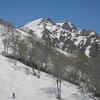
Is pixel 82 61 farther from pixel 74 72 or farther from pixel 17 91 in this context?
pixel 17 91

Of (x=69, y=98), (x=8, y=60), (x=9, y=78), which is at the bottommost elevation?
(x=69, y=98)

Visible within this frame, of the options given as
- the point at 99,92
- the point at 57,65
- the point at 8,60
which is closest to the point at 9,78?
the point at 57,65

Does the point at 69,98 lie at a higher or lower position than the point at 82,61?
lower

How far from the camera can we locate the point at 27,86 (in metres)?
74.4

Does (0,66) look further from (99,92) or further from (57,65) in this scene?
(99,92)

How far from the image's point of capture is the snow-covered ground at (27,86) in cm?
6756

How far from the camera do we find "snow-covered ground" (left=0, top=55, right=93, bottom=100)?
67.6 meters

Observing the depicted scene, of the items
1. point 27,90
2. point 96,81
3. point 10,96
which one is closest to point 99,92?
point 96,81

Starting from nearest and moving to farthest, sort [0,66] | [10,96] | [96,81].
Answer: [10,96] → [96,81] → [0,66]

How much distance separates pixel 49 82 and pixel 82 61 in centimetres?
2070

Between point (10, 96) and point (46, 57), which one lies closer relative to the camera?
point (10, 96)

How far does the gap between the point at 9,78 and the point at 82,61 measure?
31.9m

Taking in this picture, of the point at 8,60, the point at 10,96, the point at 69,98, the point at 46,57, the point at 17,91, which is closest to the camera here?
the point at 10,96

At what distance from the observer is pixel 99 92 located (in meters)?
83.2
